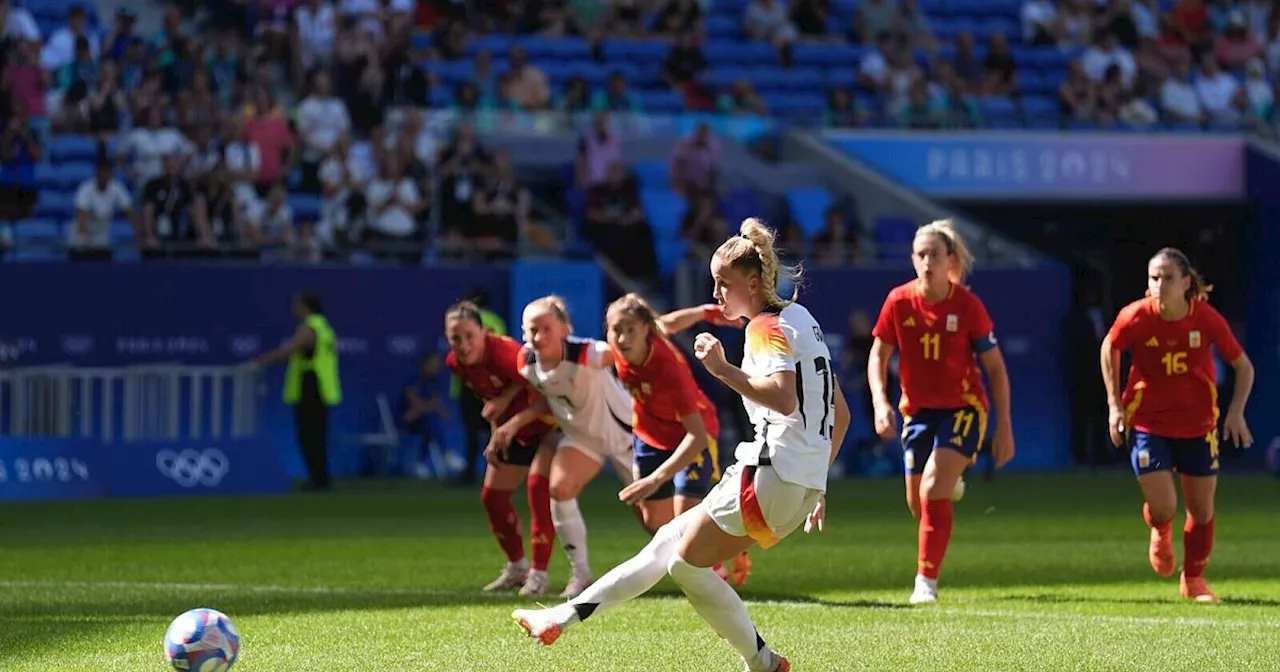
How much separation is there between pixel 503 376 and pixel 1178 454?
13.3ft

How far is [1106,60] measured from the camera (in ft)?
114

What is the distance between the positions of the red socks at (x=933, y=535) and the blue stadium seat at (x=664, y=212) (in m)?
16.3

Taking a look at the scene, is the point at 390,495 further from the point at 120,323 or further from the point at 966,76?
the point at 966,76

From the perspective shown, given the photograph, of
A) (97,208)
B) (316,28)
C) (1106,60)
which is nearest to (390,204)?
(97,208)

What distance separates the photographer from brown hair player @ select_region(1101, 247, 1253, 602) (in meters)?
12.9

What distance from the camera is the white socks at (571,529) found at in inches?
524

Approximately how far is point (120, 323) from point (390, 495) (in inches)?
163

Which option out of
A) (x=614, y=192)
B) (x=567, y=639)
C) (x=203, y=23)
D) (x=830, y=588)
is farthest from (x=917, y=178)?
(x=567, y=639)

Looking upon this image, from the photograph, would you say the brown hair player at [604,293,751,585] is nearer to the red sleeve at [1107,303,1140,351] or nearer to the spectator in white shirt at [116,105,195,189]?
the red sleeve at [1107,303,1140,351]

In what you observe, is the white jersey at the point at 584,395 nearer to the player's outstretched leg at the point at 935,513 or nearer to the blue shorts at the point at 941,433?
the blue shorts at the point at 941,433

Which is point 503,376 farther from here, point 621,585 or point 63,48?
point 63,48

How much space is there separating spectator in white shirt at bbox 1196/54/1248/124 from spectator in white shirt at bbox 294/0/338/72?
44.1ft

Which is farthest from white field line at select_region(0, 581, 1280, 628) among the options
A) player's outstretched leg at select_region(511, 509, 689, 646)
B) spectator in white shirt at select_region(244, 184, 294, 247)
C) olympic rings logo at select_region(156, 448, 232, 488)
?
spectator in white shirt at select_region(244, 184, 294, 247)

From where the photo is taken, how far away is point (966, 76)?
33875mm
